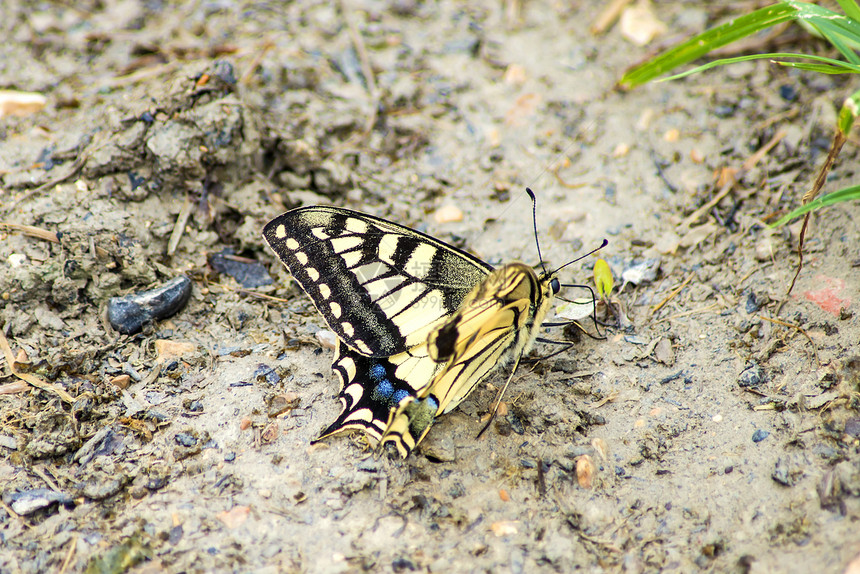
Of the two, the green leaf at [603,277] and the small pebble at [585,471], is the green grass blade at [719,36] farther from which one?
the small pebble at [585,471]

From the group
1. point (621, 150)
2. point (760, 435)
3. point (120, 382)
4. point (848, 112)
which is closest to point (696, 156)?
point (621, 150)

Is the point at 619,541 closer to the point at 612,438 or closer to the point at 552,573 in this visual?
the point at 552,573

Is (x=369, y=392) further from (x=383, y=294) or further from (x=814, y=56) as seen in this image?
(x=814, y=56)

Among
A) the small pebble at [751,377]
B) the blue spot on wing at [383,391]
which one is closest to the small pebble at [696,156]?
the small pebble at [751,377]

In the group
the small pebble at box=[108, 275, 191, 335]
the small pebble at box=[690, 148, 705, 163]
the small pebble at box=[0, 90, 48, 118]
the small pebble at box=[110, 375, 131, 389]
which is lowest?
the small pebble at box=[690, 148, 705, 163]

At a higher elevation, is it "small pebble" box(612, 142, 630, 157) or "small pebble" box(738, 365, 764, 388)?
"small pebble" box(612, 142, 630, 157)

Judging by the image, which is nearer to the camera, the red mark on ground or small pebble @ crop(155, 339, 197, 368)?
the red mark on ground

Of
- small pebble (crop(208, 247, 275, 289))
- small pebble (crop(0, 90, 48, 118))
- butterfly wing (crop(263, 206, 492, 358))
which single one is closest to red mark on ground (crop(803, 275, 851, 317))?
butterfly wing (crop(263, 206, 492, 358))

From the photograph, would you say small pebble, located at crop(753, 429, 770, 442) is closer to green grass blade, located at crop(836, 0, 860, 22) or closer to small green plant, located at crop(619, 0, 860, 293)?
small green plant, located at crop(619, 0, 860, 293)
